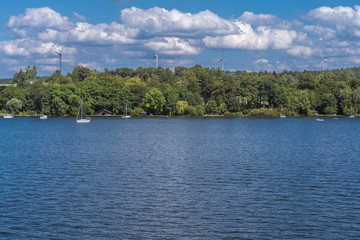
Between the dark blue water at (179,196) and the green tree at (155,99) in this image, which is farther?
the green tree at (155,99)

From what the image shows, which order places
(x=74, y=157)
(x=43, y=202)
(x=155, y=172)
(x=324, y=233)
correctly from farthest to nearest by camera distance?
(x=74, y=157), (x=155, y=172), (x=43, y=202), (x=324, y=233)

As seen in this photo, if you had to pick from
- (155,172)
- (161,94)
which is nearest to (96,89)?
(161,94)

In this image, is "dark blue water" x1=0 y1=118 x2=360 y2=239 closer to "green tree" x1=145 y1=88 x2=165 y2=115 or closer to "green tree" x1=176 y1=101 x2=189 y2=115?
"green tree" x1=176 y1=101 x2=189 y2=115

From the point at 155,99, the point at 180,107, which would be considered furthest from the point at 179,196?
the point at 155,99

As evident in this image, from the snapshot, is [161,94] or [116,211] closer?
[116,211]

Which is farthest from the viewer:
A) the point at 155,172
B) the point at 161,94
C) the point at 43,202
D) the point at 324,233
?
the point at 161,94

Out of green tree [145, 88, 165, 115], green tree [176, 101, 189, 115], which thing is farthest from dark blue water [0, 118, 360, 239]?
green tree [145, 88, 165, 115]

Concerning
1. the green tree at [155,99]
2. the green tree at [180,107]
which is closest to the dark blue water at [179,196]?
the green tree at [180,107]

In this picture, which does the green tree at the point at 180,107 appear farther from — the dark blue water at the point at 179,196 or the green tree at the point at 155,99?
the dark blue water at the point at 179,196

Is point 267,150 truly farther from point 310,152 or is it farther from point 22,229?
point 22,229

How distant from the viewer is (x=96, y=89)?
199875 mm

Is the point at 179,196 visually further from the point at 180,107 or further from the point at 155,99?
the point at 155,99

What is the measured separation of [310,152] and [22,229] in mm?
47920

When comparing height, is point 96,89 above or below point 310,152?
above
